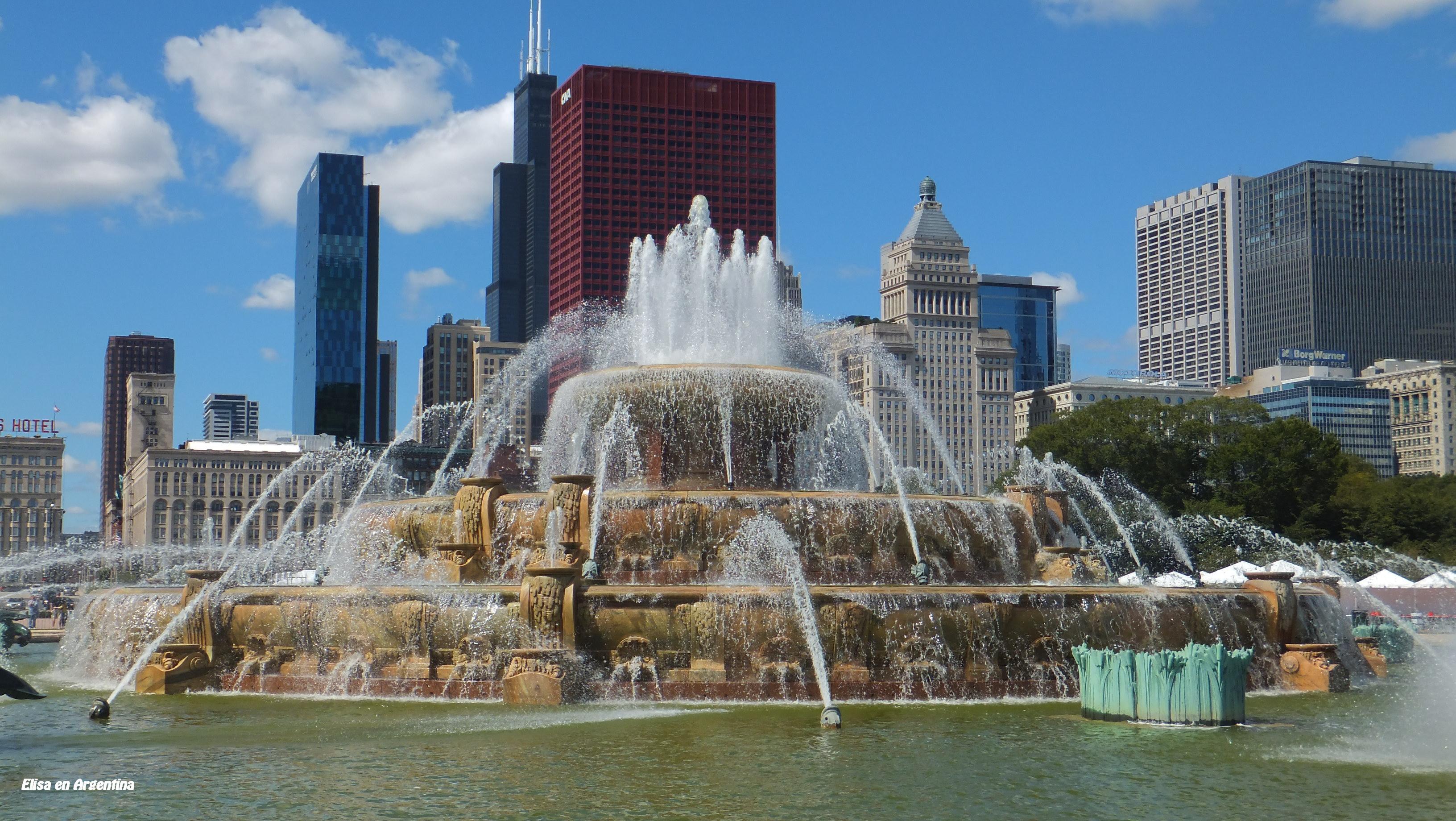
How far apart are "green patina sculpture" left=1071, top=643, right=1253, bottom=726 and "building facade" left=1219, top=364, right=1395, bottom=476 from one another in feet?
586

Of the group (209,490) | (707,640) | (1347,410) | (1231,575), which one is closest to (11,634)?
(707,640)

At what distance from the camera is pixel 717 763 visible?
1584 cm

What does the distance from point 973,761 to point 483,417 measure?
156 m

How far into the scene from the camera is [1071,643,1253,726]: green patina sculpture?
18.9 metres

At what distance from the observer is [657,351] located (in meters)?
41.3

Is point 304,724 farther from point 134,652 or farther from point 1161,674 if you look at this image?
point 1161,674

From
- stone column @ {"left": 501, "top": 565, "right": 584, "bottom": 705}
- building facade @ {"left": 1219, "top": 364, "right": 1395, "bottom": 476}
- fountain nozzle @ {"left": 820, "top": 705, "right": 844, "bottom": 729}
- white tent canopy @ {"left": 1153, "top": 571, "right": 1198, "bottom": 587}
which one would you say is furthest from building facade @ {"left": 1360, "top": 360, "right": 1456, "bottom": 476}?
fountain nozzle @ {"left": 820, "top": 705, "right": 844, "bottom": 729}

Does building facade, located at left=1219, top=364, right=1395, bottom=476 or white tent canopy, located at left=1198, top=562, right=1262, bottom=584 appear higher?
building facade, located at left=1219, top=364, right=1395, bottom=476

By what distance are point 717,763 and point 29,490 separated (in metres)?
181

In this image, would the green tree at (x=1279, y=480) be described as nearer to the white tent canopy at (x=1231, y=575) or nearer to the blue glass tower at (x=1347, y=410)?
the white tent canopy at (x=1231, y=575)

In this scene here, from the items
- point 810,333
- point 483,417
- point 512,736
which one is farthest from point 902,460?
point 512,736

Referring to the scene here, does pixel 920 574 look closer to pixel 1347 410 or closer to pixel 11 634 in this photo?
pixel 11 634

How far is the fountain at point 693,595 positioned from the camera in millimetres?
22266

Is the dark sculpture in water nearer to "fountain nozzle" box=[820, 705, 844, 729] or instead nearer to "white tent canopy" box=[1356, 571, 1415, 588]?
"fountain nozzle" box=[820, 705, 844, 729]
